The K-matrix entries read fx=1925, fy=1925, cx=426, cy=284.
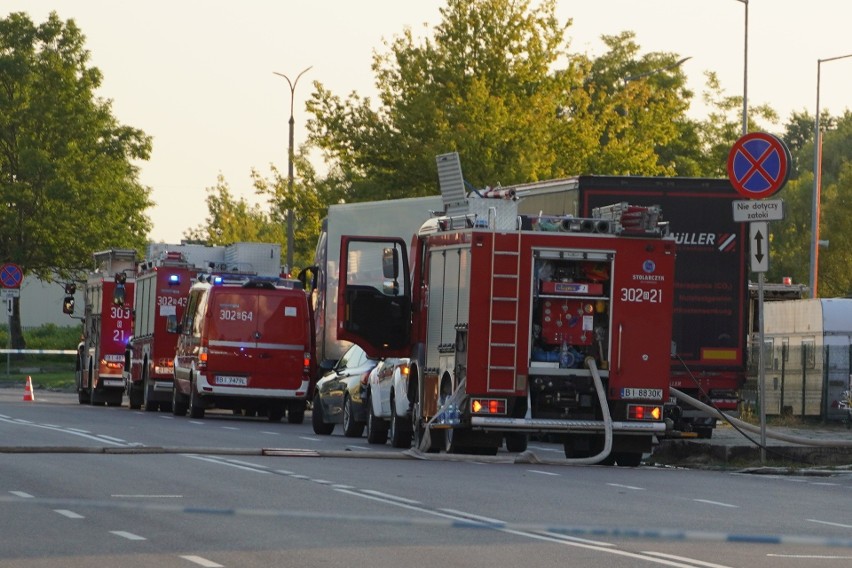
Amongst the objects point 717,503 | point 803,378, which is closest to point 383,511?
point 717,503

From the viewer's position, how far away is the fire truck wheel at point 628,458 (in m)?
21.7

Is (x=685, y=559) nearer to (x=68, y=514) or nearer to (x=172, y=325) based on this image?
(x=68, y=514)

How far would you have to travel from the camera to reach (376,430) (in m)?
25.1

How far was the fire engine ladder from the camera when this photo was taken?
21031 mm

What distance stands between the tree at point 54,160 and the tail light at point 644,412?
48320 mm

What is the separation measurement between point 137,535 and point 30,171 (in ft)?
186

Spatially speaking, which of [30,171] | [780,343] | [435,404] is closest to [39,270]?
[30,171]

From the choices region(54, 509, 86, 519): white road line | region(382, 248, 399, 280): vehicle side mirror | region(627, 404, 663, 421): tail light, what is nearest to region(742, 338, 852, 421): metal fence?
region(382, 248, 399, 280): vehicle side mirror

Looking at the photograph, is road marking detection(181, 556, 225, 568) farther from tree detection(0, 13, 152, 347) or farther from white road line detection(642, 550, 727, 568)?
tree detection(0, 13, 152, 347)

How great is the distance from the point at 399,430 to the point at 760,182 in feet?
18.0

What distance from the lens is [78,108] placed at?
228ft

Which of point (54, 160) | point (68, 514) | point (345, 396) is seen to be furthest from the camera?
point (54, 160)

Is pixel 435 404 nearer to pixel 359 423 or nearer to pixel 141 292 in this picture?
Result: pixel 359 423

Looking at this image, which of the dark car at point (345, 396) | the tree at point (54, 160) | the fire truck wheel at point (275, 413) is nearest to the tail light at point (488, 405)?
the dark car at point (345, 396)
